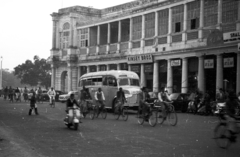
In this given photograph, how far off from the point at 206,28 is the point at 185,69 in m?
4.24

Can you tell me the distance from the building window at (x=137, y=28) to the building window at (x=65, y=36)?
13.8 metres

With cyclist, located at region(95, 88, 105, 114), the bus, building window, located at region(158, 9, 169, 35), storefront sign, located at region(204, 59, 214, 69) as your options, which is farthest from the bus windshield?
building window, located at region(158, 9, 169, 35)

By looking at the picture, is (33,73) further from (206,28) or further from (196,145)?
(196,145)

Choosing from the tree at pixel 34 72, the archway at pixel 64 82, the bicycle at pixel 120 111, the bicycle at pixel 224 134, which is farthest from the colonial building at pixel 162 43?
the tree at pixel 34 72

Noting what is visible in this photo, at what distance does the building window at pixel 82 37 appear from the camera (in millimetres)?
45094

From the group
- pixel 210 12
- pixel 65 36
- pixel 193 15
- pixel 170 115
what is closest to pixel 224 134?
pixel 170 115

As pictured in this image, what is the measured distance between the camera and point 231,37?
25.6 metres

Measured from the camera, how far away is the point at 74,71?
4641 cm

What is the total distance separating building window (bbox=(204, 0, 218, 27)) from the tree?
175 ft

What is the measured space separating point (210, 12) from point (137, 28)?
Answer: 393 inches

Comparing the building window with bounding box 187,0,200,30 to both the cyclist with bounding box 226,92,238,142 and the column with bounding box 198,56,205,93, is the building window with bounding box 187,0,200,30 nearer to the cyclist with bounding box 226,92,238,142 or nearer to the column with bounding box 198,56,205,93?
the column with bounding box 198,56,205,93

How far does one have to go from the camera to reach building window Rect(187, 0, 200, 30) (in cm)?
2947

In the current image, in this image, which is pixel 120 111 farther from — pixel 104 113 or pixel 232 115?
pixel 232 115

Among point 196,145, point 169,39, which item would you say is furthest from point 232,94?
point 169,39
